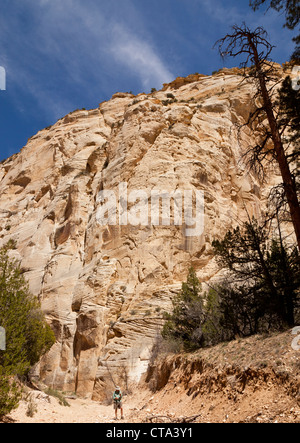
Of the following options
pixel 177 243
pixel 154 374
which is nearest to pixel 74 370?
pixel 154 374

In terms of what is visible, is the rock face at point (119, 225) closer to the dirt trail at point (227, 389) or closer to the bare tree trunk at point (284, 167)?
the bare tree trunk at point (284, 167)

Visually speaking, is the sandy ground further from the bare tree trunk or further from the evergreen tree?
the bare tree trunk

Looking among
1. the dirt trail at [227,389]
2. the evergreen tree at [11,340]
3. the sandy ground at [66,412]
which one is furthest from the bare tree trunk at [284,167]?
the sandy ground at [66,412]

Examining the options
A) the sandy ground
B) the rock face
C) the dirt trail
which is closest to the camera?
the dirt trail

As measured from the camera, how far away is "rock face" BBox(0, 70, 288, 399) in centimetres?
1953

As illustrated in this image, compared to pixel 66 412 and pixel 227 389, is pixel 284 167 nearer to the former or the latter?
pixel 227 389

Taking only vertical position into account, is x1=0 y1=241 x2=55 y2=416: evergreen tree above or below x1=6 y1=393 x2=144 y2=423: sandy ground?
above

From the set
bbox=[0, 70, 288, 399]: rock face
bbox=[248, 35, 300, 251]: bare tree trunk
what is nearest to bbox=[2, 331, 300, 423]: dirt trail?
bbox=[248, 35, 300, 251]: bare tree trunk

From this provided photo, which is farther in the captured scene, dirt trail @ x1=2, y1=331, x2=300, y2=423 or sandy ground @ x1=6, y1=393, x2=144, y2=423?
sandy ground @ x1=6, y1=393, x2=144, y2=423

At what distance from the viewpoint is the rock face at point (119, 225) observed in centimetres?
1953

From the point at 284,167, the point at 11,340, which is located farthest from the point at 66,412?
the point at 284,167

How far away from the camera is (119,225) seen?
23.8 metres

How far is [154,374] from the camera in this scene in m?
15.2
